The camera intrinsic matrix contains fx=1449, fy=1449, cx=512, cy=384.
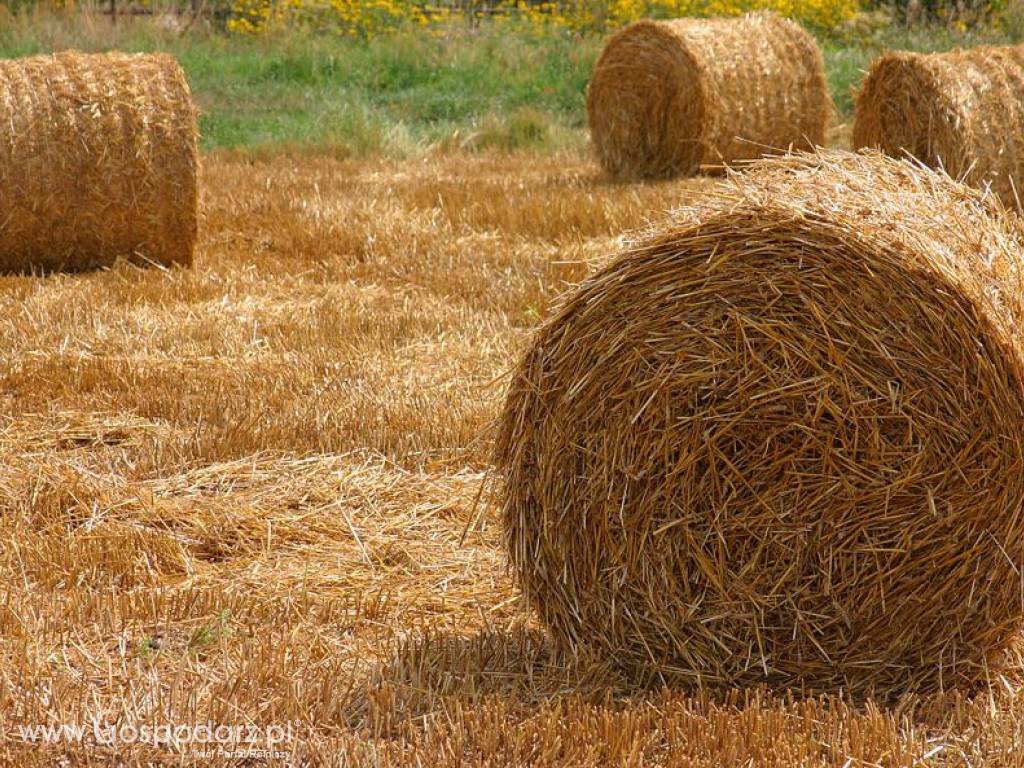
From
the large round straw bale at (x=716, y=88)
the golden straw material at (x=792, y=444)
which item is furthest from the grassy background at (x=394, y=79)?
the golden straw material at (x=792, y=444)

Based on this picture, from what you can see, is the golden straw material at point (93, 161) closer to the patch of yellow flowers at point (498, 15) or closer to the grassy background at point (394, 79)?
the grassy background at point (394, 79)

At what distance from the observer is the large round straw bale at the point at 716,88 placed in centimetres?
1039

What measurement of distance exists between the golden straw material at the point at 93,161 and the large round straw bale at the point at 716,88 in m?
3.97

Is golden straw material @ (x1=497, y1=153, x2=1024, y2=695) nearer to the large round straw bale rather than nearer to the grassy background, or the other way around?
the large round straw bale

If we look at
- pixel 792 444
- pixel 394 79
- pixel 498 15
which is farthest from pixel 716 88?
pixel 498 15

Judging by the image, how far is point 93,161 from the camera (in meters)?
7.77

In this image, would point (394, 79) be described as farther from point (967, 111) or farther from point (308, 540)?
point (308, 540)

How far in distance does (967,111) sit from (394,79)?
8494 millimetres

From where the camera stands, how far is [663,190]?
1007 cm

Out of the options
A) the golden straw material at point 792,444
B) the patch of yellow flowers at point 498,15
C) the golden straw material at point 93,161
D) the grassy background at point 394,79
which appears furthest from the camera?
the patch of yellow flowers at point 498,15

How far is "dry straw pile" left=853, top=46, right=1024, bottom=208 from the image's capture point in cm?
779

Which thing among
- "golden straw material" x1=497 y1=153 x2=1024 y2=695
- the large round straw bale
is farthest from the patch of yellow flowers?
"golden straw material" x1=497 y1=153 x2=1024 y2=695

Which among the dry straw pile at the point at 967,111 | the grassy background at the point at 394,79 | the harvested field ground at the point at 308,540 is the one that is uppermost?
the dry straw pile at the point at 967,111

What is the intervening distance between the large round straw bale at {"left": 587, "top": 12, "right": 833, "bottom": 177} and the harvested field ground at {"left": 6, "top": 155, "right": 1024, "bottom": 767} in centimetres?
246
